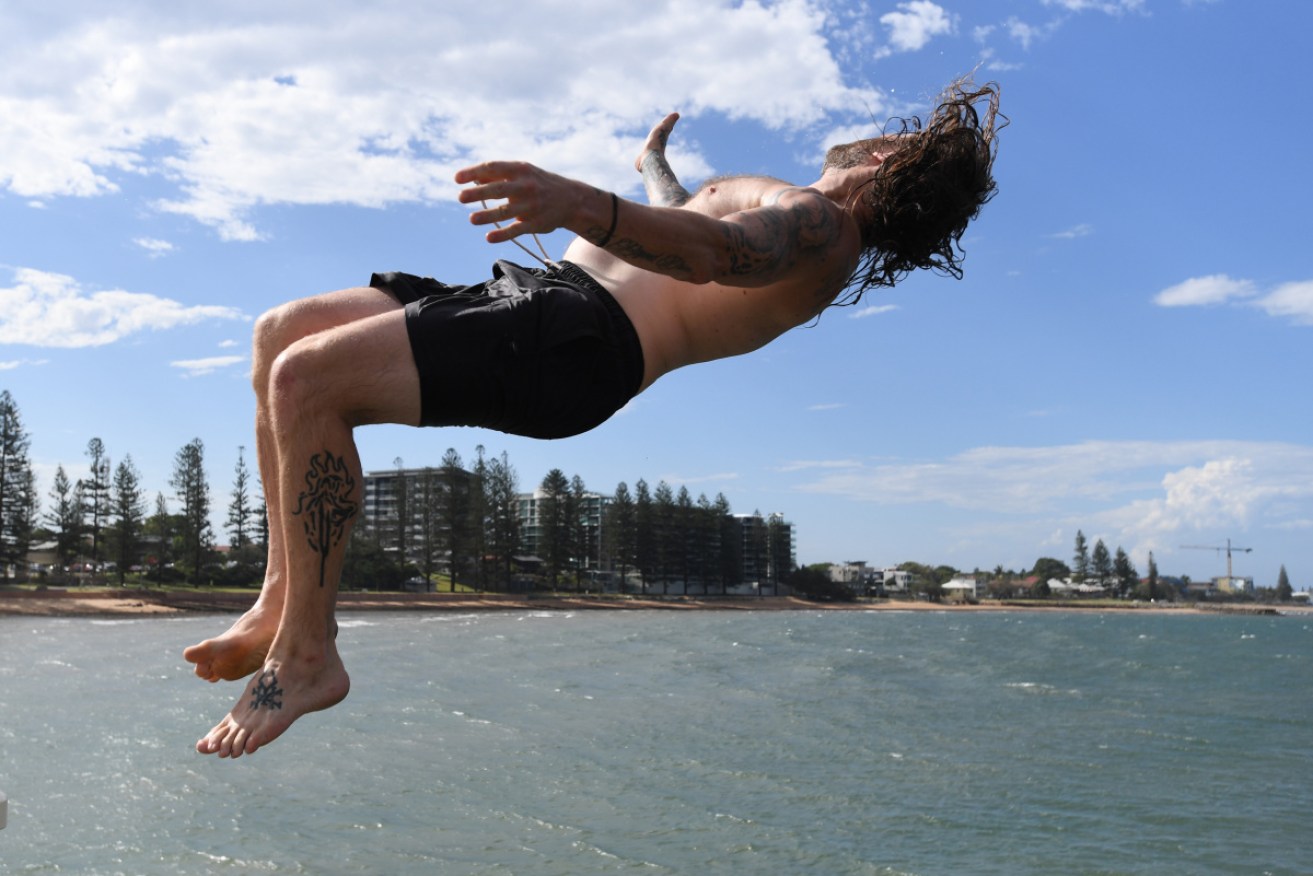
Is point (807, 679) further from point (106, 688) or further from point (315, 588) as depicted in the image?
point (315, 588)

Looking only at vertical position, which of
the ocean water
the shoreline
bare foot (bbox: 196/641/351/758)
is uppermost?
bare foot (bbox: 196/641/351/758)

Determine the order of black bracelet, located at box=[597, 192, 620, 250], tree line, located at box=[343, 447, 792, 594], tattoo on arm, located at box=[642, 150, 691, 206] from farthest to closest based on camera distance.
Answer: tree line, located at box=[343, 447, 792, 594], tattoo on arm, located at box=[642, 150, 691, 206], black bracelet, located at box=[597, 192, 620, 250]

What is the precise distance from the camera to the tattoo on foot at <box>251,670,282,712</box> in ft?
8.43

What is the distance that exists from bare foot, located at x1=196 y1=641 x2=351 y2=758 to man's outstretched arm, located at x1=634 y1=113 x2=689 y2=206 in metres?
1.59

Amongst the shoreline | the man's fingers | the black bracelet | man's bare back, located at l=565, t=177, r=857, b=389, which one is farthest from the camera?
the shoreline

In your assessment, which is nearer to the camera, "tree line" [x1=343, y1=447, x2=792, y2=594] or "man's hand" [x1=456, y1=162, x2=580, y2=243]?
"man's hand" [x1=456, y1=162, x2=580, y2=243]

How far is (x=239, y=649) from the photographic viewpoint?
2.79 meters

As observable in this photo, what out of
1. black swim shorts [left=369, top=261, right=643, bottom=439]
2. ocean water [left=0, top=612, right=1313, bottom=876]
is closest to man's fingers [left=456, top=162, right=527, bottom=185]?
black swim shorts [left=369, top=261, right=643, bottom=439]

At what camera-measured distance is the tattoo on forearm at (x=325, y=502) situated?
100 inches

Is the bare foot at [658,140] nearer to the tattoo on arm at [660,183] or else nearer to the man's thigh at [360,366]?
the tattoo on arm at [660,183]

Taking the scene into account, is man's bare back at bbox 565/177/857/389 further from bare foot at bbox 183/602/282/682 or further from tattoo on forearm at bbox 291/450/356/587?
bare foot at bbox 183/602/282/682

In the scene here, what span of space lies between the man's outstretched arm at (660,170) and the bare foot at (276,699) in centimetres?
159

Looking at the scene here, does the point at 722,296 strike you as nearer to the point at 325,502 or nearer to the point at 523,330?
the point at 523,330

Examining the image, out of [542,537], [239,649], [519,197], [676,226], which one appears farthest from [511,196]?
[542,537]
